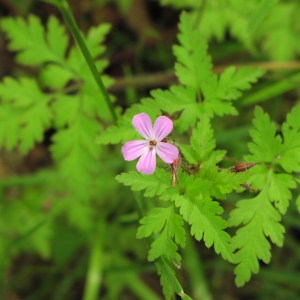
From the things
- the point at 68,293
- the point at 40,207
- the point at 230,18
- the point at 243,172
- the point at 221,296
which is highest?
the point at 243,172

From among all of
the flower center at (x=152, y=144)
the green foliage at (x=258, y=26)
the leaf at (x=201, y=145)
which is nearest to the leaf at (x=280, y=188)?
the leaf at (x=201, y=145)

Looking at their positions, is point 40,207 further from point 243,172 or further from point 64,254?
point 243,172

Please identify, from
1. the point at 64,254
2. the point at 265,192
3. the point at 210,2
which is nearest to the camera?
the point at 265,192

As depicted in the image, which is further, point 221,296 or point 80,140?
point 221,296

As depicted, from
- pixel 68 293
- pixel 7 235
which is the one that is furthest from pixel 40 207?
pixel 68 293

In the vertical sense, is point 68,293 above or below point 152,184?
below

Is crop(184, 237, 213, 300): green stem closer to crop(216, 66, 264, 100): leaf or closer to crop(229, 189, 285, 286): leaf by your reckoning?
crop(229, 189, 285, 286): leaf

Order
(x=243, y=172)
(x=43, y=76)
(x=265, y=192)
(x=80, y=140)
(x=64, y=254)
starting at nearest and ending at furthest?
(x=243, y=172) → (x=265, y=192) → (x=80, y=140) → (x=43, y=76) → (x=64, y=254)
